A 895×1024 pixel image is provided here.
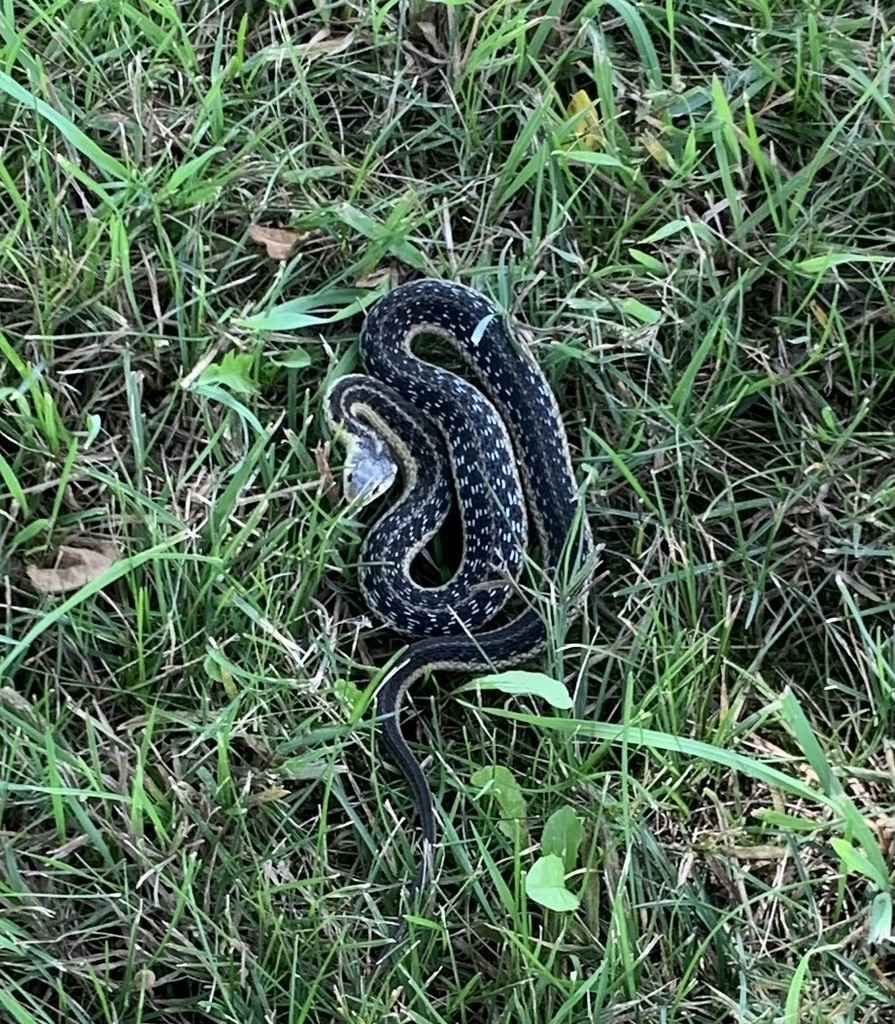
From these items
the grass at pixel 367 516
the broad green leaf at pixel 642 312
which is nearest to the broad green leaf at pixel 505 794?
the grass at pixel 367 516

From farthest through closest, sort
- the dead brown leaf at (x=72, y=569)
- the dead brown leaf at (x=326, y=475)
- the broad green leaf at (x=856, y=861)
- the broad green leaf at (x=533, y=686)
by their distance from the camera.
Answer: the dead brown leaf at (x=326, y=475)
the dead brown leaf at (x=72, y=569)
the broad green leaf at (x=533, y=686)
the broad green leaf at (x=856, y=861)

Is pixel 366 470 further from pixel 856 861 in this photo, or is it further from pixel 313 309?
pixel 856 861

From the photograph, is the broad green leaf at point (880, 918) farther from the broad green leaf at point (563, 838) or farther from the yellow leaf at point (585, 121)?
the yellow leaf at point (585, 121)

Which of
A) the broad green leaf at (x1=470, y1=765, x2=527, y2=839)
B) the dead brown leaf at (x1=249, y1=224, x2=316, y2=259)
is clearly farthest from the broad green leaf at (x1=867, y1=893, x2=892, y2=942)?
the dead brown leaf at (x1=249, y1=224, x2=316, y2=259)

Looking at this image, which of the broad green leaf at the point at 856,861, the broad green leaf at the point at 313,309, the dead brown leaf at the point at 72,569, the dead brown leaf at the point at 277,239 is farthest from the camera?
the dead brown leaf at the point at 277,239

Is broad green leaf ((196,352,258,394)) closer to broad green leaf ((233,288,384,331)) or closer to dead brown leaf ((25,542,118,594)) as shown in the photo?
broad green leaf ((233,288,384,331))

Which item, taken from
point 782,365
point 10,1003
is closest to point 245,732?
point 10,1003

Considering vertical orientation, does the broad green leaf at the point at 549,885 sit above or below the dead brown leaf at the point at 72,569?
below

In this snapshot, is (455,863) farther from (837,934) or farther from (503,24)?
(503,24)
